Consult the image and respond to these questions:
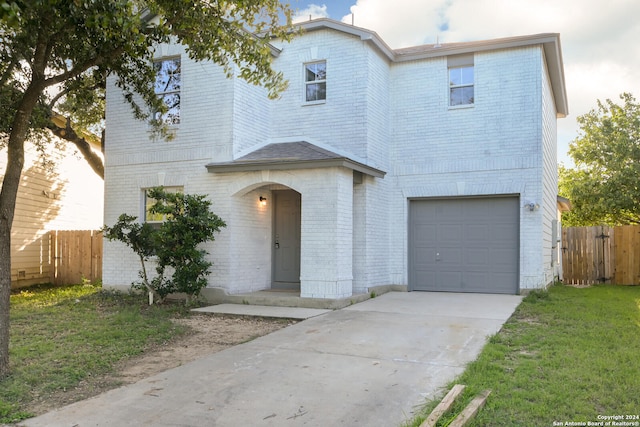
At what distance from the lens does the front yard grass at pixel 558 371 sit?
13.9 ft

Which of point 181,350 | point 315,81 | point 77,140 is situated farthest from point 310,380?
point 77,140

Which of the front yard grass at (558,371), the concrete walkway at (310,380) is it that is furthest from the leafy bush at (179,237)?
the front yard grass at (558,371)

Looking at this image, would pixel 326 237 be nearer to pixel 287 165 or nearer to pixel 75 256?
pixel 287 165

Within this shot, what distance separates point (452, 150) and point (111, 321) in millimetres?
8489

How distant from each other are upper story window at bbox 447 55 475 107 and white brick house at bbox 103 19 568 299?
3cm

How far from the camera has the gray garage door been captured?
1223cm

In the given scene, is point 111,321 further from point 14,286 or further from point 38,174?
point 38,174

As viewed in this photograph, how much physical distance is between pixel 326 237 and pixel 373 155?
2.89 m

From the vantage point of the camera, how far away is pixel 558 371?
5.41 meters

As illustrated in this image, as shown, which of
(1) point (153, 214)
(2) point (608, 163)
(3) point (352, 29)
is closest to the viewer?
(3) point (352, 29)

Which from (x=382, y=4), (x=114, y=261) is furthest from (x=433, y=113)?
(x=114, y=261)

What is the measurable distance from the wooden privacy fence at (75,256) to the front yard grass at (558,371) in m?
12.3

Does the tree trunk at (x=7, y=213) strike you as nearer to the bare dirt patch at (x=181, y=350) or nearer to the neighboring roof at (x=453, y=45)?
the bare dirt patch at (x=181, y=350)

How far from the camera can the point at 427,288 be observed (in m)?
12.9
